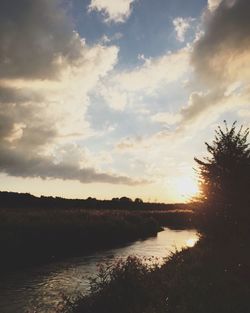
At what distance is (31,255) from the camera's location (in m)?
24.8

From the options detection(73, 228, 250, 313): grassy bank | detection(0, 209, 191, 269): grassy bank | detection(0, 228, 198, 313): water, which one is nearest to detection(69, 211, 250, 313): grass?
detection(73, 228, 250, 313): grassy bank

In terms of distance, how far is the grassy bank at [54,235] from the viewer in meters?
23.9

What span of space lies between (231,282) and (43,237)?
1770cm

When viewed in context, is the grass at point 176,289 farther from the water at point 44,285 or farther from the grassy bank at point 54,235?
the grassy bank at point 54,235

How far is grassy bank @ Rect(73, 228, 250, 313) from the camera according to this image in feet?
33.0

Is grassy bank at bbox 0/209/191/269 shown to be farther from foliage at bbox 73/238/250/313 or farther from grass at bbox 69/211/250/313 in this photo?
foliage at bbox 73/238/250/313

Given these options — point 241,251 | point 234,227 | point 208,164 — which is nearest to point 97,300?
point 241,251

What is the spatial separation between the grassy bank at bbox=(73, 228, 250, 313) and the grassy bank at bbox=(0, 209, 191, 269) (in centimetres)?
1128

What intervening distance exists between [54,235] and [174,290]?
18991mm

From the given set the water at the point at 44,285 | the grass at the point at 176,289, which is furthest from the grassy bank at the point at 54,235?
the grass at the point at 176,289

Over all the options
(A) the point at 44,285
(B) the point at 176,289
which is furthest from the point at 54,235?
(B) the point at 176,289

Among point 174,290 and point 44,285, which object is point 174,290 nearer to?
point 174,290

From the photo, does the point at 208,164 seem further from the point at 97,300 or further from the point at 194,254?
the point at 97,300

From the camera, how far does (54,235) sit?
96.0 feet
